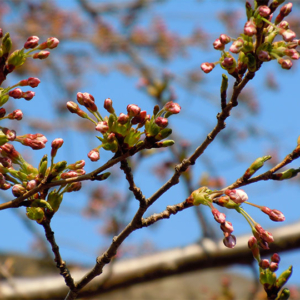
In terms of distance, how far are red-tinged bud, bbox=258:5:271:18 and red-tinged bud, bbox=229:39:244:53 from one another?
0.09m

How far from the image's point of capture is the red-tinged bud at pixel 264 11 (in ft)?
3.25

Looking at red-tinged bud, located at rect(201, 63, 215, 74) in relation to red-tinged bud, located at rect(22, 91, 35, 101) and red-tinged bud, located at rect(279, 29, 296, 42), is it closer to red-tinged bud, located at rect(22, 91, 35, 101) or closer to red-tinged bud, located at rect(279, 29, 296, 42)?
red-tinged bud, located at rect(279, 29, 296, 42)

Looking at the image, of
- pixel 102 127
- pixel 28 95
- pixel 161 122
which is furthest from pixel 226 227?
pixel 28 95

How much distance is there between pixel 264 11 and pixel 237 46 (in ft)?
0.36

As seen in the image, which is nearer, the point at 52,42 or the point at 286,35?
the point at 286,35

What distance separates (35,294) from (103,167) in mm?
2850

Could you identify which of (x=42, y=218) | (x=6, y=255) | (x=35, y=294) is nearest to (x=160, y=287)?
(x=6, y=255)

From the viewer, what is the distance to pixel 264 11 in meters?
0.99

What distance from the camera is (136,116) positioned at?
46.2 inches

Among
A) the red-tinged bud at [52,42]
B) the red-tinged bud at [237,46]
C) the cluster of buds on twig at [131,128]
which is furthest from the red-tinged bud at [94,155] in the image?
the red-tinged bud at [237,46]

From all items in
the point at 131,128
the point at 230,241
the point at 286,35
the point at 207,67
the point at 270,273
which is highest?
the point at 286,35

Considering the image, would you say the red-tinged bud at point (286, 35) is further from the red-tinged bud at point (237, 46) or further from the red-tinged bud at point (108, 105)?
the red-tinged bud at point (108, 105)

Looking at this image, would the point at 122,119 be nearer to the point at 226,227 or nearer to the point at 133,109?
the point at 133,109

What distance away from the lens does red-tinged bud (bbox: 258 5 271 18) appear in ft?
3.25
